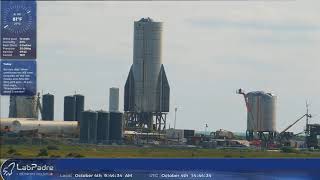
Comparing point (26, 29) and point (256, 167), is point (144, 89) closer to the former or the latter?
point (26, 29)

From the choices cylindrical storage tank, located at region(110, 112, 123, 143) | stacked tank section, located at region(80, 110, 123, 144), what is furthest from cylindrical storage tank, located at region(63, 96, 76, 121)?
cylindrical storage tank, located at region(110, 112, 123, 143)

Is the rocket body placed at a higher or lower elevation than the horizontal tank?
higher

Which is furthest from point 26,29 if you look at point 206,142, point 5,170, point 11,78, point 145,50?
point 145,50

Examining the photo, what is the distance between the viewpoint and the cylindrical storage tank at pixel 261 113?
355ft

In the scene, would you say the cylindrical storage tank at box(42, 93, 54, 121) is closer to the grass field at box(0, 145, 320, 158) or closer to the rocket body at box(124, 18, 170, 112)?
the rocket body at box(124, 18, 170, 112)

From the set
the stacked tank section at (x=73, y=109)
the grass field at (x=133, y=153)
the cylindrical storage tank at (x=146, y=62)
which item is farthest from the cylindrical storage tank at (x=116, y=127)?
the grass field at (x=133, y=153)

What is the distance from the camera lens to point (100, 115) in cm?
10044

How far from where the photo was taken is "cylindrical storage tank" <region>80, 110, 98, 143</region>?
9544cm

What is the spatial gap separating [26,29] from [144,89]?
83.7m
